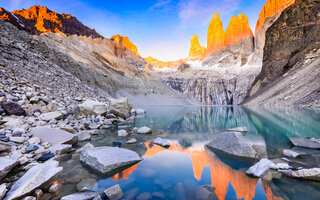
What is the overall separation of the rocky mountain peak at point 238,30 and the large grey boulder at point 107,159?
11151 cm

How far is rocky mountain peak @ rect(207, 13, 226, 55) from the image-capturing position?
105 metres

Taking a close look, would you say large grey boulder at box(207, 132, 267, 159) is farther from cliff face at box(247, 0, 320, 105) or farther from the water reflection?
cliff face at box(247, 0, 320, 105)

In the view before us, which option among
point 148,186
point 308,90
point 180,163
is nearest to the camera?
point 148,186

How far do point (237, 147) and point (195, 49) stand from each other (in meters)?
144

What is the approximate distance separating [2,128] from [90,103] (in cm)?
589

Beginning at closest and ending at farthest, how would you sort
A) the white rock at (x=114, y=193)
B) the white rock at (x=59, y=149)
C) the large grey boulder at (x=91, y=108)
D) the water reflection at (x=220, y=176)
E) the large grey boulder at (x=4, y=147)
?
the white rock at (x=114, y=193)
the water reflection at (x=220, y=176)
the large grey boulder at (x=4, y=147)
the white rock at (x=59, y=149)
the large grey boulder at (x=91, y=108)

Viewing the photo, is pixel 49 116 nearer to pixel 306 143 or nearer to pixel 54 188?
pixel 54 188

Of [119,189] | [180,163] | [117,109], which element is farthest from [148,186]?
A: [117,109]

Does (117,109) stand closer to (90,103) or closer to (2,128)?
(90,103)

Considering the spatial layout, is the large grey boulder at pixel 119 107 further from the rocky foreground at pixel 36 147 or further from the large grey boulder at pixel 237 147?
the large grey boulder at pixel 237 147

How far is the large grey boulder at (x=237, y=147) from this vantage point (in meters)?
4.80

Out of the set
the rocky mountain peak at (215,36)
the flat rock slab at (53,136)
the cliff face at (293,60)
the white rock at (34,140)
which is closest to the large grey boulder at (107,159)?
the flat rock slab at (53,136)

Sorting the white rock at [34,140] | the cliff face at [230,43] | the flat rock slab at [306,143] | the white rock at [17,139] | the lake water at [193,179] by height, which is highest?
the cliff face at [230,43]

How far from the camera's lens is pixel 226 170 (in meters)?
4.00
